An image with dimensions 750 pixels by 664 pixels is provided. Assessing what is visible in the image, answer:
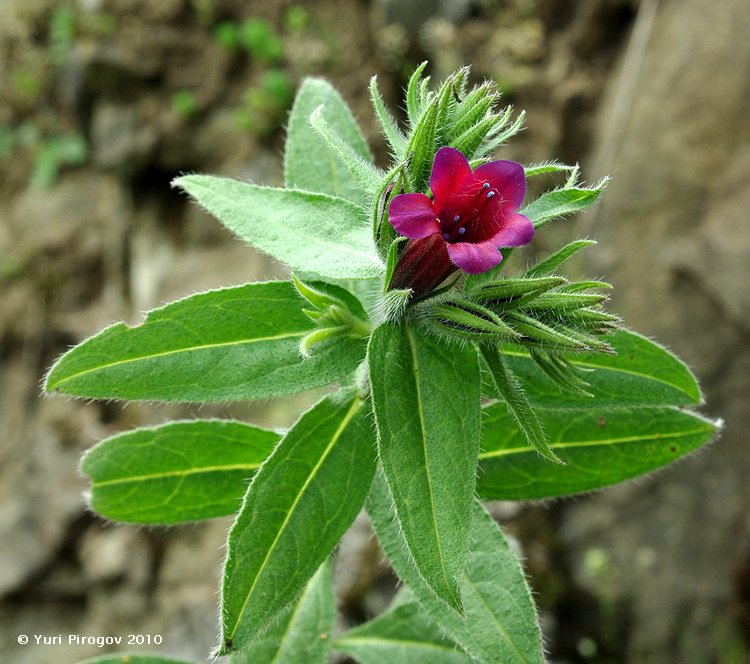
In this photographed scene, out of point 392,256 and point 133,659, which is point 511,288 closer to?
point 392,256

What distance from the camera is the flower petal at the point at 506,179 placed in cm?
227

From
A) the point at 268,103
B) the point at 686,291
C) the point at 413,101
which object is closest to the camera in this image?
the point at 413,101

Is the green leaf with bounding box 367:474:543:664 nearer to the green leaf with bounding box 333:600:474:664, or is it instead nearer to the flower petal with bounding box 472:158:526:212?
the green leaf with bounding box 333:600:474:664

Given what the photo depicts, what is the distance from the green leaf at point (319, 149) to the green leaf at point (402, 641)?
1.97m

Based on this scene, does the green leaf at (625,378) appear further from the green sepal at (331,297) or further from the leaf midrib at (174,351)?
the leaf midrib at (174,351)

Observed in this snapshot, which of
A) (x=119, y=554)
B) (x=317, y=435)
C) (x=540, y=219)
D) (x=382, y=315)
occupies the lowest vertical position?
(x=119, y=554)

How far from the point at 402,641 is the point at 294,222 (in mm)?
2136

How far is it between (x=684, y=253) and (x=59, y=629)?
6332mm

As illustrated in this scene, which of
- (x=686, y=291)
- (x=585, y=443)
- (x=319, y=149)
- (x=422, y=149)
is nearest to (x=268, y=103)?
(x=686, y=291)

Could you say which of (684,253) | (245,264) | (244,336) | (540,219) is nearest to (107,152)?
(245,264)

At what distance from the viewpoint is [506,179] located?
7.54ft

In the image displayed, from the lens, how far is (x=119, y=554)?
21.9ft

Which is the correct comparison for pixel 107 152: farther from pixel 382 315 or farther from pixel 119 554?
pixel 382 315

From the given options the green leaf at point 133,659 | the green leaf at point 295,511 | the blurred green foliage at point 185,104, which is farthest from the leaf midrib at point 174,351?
the blurred green foliage at point 185,104
